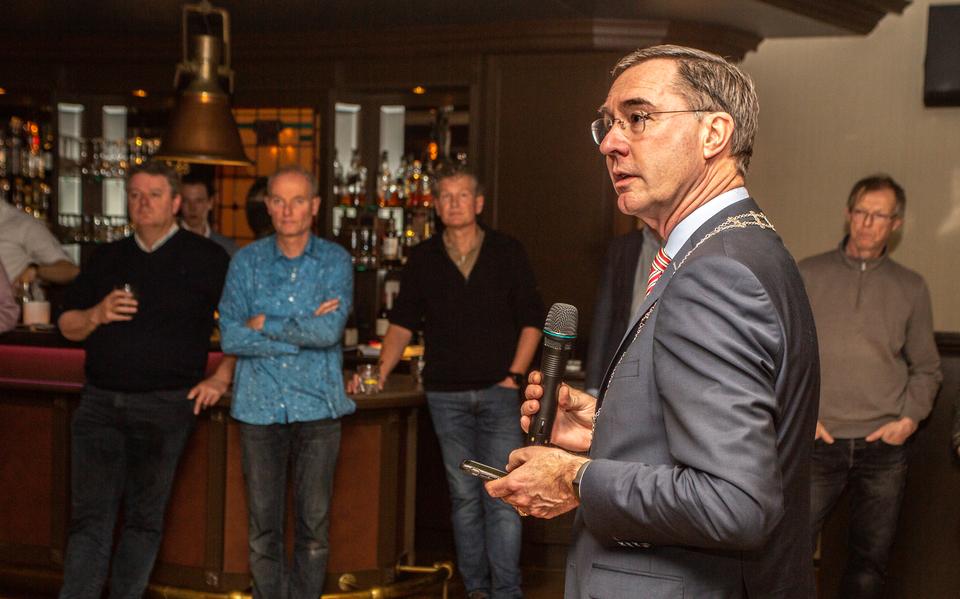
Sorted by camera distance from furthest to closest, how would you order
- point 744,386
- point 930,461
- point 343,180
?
point 343,180 < point 930,461 < point 744,386

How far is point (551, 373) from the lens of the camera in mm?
1630

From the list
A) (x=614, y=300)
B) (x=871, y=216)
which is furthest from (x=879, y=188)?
(x=614, y=300)

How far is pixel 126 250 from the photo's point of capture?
12.6 ft

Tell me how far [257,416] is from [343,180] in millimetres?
2666

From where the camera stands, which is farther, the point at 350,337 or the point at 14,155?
the point at 14,155

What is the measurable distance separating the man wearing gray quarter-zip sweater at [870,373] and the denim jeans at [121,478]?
7.76 ft

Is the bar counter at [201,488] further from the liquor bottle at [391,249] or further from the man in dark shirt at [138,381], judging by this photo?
the liquor bottle at [391,249]

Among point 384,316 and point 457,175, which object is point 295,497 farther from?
point 384,316

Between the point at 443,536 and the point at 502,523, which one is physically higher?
the point at 502,523

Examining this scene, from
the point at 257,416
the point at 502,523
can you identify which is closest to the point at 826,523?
the point at 502,523

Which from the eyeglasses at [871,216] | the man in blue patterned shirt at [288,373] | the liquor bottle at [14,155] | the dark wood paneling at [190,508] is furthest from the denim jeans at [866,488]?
the liquor bottle at [14,155]

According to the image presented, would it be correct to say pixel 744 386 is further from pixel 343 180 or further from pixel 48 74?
pixel 48 74

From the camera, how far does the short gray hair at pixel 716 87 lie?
4.75ft

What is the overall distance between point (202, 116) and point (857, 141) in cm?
350
